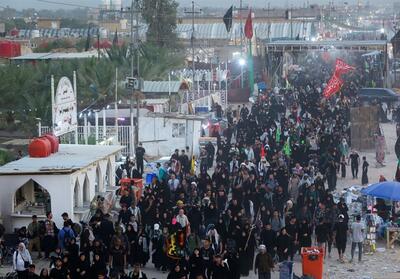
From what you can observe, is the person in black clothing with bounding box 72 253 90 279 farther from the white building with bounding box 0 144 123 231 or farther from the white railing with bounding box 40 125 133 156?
the white railing with bounding box 40 125 133 156

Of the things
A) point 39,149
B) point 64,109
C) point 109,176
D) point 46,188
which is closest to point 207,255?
point 46,188

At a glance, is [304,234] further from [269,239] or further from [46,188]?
[46,188]

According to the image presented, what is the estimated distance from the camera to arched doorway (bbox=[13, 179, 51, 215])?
17.8 metres

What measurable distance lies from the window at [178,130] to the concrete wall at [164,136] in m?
0.06

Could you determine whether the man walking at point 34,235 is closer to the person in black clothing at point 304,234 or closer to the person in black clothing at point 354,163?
the person in black clothing at point 304,234

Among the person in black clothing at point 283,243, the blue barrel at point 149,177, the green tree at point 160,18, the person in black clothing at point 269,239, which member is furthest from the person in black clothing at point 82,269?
the green tree at point 160,18

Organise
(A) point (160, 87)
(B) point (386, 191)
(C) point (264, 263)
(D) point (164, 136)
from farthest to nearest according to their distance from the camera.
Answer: (A) point (160, 87), (D) point (164, 136), (B) point (386, 191), (C) point (264, 263)

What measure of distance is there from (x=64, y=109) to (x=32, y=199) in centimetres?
393

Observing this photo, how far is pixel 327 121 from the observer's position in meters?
31.4

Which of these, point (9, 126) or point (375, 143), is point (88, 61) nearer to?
point (9, 126)

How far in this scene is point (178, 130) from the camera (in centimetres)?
2877

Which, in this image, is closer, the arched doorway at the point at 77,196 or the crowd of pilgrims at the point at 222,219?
the crowd of pilgrims at the point at 222,219

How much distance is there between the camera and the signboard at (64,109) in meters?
21.2

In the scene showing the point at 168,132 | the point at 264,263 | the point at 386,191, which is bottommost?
the point at 264,263
